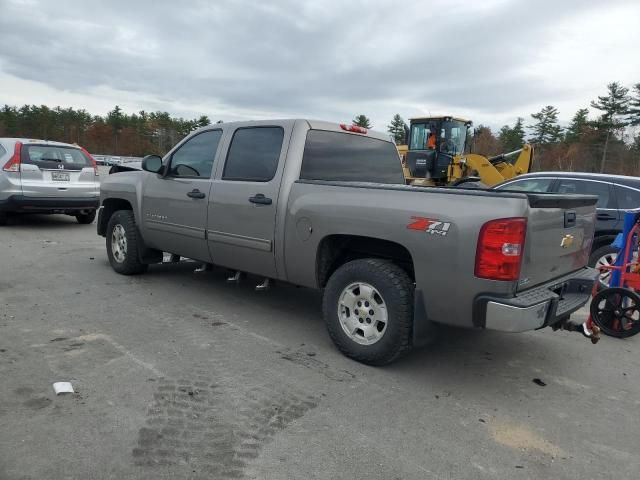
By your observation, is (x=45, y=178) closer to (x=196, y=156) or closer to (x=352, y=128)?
(x=196, y=156)

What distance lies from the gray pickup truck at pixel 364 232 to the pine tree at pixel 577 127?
56478 mm

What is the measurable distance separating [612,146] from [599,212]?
164ft

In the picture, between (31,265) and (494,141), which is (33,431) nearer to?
(31,265)

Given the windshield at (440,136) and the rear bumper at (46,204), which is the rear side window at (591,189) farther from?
the windshield at (440,136)

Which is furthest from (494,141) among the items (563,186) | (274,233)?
(274,233)

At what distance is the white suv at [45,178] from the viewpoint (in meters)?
9.08

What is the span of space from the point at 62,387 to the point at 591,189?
22.2 feet

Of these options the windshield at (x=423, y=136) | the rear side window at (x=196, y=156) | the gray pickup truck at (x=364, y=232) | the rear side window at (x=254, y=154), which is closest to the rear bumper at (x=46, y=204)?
the gray pickup truck at (x=364, y=232)

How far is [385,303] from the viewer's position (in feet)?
12.0

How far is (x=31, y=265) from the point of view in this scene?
6.69 metres

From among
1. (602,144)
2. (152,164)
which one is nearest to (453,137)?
(152,164)

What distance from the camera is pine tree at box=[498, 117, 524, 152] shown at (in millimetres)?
62125

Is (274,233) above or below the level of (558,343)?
above

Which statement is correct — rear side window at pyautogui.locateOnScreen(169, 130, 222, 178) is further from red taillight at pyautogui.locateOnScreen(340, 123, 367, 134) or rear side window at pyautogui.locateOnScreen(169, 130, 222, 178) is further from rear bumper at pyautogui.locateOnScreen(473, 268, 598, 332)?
rear bumper at pyautogui.locateOnScreen(473, 268, 598, 332)
